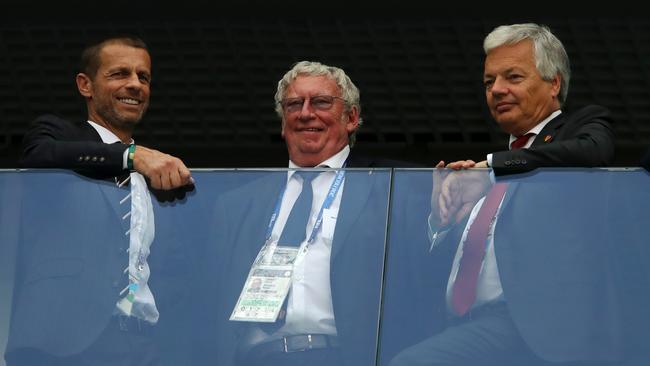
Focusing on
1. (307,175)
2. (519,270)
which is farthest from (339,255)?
(519,270)

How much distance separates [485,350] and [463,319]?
4.2 inches

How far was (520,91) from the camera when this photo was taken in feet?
13.1

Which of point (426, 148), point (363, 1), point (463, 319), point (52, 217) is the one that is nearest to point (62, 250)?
point (52, 217)

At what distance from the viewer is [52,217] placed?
360 centimetres

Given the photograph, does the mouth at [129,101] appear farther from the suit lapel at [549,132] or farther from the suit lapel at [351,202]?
the suit lapel at [549,132]

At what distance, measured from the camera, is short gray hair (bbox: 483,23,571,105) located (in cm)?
402

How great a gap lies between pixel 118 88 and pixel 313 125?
656 millimetres

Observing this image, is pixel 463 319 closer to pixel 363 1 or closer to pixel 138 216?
pixel 138 216

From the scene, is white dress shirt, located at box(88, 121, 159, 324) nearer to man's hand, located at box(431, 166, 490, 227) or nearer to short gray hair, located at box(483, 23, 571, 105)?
man's hand, located at box(431, 166, 490, 227)

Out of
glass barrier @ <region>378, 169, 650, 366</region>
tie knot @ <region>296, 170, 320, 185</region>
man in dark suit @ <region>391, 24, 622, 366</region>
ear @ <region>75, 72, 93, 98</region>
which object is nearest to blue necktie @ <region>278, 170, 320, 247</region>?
tie knot @ <region>296, 170, 320, 185</region>

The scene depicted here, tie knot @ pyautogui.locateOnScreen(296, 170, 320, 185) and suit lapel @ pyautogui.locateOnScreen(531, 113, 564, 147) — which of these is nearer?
tie knot @ pyautogui.locateOnScreen(296, 170, 320, 185)

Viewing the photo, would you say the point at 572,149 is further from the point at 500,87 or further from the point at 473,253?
the point at 500,87

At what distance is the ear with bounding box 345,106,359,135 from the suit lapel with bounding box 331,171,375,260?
0.83 metres

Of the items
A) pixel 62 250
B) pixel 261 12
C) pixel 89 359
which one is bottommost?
pixel 89 359
